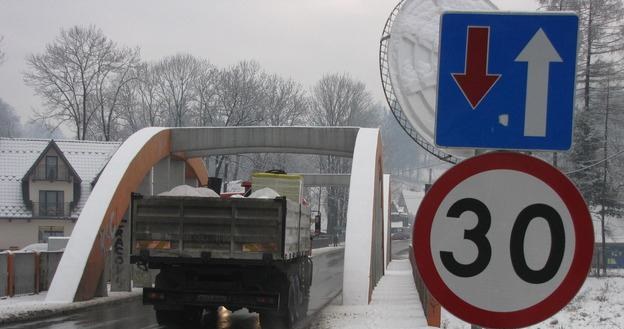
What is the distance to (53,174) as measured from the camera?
54.5 meters

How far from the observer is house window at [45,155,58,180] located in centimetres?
5438

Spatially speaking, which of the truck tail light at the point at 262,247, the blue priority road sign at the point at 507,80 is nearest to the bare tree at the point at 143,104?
the truck tail light at the point at 262,247

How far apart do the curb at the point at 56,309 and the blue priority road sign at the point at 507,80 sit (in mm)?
14527

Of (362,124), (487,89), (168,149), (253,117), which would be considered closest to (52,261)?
(168,149)

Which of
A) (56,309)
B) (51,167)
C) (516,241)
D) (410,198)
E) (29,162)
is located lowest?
(410,198)

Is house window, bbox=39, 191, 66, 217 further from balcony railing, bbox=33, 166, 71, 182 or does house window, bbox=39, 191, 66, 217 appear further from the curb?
the curb

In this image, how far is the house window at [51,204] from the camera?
54.0 metres

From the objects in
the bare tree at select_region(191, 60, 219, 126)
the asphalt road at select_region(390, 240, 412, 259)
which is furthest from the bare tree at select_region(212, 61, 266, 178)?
the asphalt road at select_region(390, 240, 412, 259)

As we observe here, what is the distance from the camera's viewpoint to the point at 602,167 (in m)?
42.0

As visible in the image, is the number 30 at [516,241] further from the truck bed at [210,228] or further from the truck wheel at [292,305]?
the truck wheel at [292,305]

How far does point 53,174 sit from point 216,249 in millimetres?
43419

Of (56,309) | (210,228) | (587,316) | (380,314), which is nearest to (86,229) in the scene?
(56,309)

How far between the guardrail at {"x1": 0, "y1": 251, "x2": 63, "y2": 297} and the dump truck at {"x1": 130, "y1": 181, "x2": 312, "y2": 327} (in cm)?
943

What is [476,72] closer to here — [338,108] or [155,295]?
[155,295]
